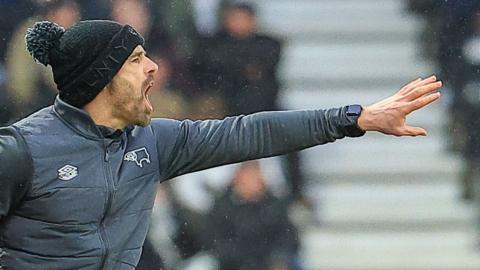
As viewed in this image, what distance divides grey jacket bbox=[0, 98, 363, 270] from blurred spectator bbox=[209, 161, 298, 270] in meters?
1.84

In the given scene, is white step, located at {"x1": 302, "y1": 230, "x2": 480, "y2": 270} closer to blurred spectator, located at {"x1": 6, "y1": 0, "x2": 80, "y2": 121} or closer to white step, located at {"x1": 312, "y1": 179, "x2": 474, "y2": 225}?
white step, located at {"x1": 312, "y1": 179, "x2": 474, "y2": 225}

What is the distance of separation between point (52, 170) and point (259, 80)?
89.5 inches

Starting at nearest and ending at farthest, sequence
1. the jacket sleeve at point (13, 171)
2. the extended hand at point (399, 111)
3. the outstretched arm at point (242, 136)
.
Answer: the jacket sleeve at point (13, 171) → the extended hand at point (399, 111) → the outstretched arm at point (242, 136)

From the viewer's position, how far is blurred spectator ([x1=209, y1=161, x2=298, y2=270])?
5.34 meters

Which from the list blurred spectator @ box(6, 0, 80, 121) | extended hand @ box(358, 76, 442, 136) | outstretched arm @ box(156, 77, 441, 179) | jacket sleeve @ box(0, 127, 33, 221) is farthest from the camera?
blurred spectator @ box(6, 0, 80, 121)

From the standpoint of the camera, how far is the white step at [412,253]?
5.41 metres

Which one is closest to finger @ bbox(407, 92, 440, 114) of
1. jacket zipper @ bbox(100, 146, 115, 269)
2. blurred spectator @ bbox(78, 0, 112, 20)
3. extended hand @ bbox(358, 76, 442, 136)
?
extended hand @ bbox(358, 76, 442, 136)

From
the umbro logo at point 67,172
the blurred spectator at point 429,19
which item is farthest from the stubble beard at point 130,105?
the blurred spectator at point 429,19

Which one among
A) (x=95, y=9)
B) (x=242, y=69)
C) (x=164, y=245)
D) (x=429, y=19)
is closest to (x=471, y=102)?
(x=429, y=19)

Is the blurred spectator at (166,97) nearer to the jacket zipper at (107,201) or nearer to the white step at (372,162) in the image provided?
the white step at (372,162)

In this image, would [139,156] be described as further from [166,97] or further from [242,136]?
[166,97]

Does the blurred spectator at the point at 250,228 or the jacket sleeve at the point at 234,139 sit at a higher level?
the jacket sleeve at the point at 234,139

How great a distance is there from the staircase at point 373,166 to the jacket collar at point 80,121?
2176 mm

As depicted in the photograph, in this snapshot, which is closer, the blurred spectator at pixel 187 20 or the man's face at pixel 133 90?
the man's face at pixel 133 90
